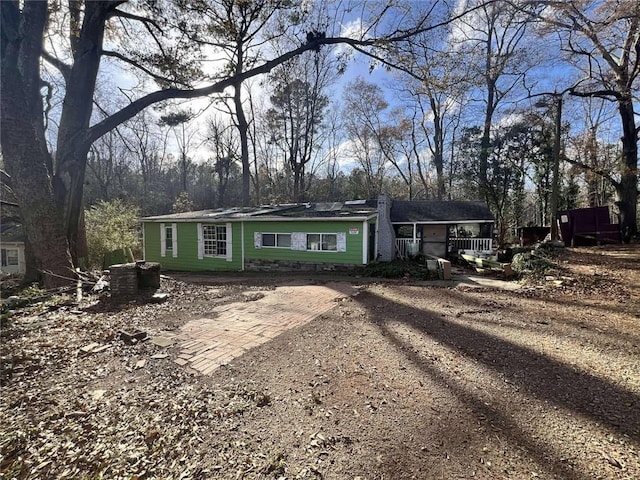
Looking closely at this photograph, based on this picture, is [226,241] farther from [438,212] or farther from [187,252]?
[438,212]

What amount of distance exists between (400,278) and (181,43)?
10.2 meters

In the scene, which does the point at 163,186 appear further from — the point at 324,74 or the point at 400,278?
the point at 400,278

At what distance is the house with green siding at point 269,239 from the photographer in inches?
456

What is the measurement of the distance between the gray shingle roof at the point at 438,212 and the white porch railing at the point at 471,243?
1.11 metres

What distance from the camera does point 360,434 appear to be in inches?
91.4

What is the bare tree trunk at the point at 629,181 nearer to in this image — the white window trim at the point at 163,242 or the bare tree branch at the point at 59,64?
the white window trim at the point at 163,242

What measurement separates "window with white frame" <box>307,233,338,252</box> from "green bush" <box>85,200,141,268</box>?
879 cm

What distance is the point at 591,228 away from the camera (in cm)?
1357

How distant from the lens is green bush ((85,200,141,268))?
1296cm

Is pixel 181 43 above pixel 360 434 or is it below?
above

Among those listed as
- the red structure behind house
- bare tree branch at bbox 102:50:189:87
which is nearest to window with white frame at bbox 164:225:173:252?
bare tree branch at bbox 102:50:189:87

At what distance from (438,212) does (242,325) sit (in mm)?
13040

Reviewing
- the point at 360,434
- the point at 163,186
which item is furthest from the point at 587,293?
the point at 163,186

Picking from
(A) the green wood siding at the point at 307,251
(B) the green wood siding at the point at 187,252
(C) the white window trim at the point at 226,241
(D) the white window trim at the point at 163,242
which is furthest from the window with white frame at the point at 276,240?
(D) the white window trim at the point at 163,242
